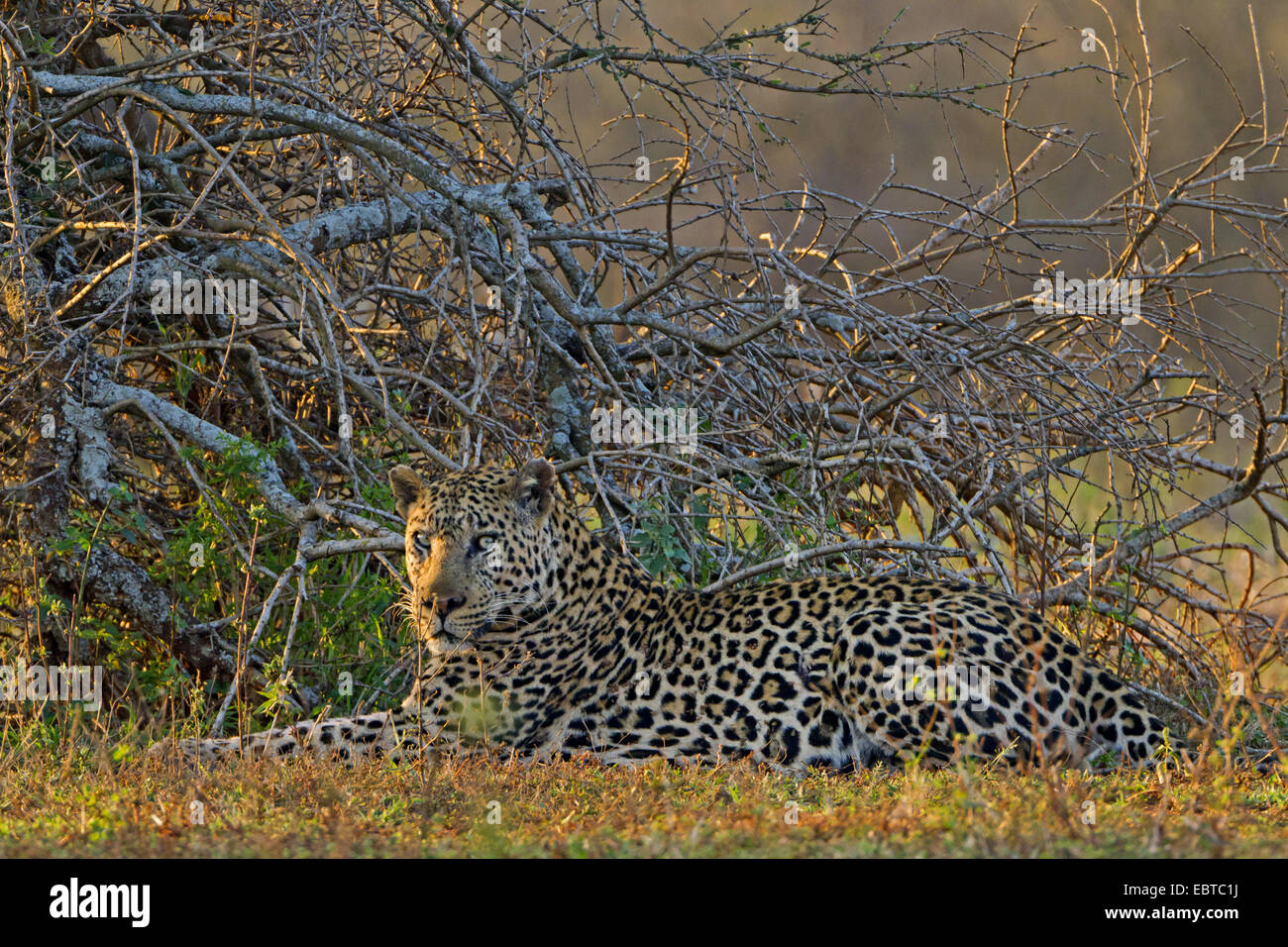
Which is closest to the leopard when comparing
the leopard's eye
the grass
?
the leopard's eye

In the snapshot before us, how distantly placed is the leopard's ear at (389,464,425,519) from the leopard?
0.03 feet

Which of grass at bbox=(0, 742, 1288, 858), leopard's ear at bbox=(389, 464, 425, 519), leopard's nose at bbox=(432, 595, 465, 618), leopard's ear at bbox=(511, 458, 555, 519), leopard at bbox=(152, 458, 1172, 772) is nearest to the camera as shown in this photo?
grass at bbox=(0, 742, 1288, 858)

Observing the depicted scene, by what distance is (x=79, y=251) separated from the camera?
7922mm

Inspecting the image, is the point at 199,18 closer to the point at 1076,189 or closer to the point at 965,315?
the point at 965,315

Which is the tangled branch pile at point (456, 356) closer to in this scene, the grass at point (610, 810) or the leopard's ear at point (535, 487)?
the leopard's ear at point (535, 487)

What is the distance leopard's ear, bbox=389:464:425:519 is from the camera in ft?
19.5

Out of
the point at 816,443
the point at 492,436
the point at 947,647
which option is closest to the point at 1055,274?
the point at 816,443

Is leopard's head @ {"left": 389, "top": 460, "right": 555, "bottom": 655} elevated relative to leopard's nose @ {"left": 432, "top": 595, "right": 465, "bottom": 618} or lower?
elevated

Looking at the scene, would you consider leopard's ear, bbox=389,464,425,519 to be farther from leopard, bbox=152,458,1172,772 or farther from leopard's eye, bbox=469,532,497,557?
leopard's eye, bbox=469,532,497,557

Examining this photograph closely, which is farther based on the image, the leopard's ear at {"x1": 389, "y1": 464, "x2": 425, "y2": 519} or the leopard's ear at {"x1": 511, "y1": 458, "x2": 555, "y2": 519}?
the leopard's ear at {"x1": 389, "y1": 464, "x2": 425, "y2": 519}

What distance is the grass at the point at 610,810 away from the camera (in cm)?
395

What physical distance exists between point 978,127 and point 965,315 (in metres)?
19.8

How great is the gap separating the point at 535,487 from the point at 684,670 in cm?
102

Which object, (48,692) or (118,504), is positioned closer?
(48,692)
